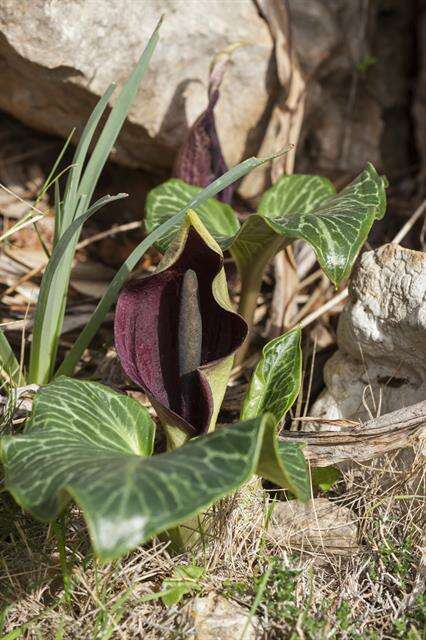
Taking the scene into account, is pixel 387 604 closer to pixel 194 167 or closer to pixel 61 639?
pixel 61 639

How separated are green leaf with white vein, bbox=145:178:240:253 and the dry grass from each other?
610mm

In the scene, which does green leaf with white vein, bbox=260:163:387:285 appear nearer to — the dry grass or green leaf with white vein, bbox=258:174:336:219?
green leaf with white vein, bbox=258:174:336:219

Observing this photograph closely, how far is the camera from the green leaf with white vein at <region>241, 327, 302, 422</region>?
1.38 meters

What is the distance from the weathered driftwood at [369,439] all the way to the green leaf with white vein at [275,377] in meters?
0.09

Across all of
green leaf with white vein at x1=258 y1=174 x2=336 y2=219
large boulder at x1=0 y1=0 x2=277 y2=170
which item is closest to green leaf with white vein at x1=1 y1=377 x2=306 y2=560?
green leaf with white vein at x1=258 y1=174 x2=336 y2=219

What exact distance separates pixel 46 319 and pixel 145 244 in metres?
0.26

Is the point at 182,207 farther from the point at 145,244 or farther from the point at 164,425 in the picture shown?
the point at 164,425

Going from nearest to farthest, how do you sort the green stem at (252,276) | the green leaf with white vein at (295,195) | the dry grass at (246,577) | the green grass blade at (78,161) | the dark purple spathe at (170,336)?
the dry grass at (246,577), the dark purple spathe at (170,336), the green grass blade at (78,161), the green stem at (252,276), the green leaf with white vein at (295,195)

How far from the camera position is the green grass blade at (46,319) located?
140cm

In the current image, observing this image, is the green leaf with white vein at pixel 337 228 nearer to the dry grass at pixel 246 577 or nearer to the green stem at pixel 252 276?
the green stem at pixel 252 276

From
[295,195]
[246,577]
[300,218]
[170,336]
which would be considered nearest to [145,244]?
[170,336]

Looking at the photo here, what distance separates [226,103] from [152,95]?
21 cm

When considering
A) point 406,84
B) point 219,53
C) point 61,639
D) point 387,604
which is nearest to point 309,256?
point 219,53

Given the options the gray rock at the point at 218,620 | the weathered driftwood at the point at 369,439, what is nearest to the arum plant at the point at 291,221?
the weathered driftwood at the point at 369,439
